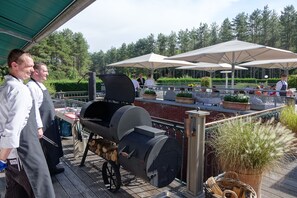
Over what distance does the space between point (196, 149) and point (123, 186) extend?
124 cm

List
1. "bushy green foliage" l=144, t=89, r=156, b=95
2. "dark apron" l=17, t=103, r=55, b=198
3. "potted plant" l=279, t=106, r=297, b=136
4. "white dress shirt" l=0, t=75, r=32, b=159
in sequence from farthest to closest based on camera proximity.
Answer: "bushy green foliage" l=144, t=89, r=156, b=95, "potted plant" l=279, t=106, r=297, b=136, "dark apron" l=17, t=103, r=55, b=198, "white dress shirt" l=0, t=75, r=32, b=159

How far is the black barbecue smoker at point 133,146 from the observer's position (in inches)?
108

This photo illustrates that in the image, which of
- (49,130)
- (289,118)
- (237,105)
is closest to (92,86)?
(49,130)

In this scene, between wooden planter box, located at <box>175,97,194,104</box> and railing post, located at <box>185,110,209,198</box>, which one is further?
wooden planter box, located at <box>175,97,194,104</box>

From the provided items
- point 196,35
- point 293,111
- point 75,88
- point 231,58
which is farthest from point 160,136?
point 196,35

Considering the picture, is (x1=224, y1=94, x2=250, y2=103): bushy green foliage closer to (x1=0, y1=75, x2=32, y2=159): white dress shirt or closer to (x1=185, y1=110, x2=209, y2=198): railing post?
(x1=185, y1=110, x2=209, y2=198): railing post

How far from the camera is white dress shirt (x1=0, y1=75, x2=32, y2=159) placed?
1.87 metres

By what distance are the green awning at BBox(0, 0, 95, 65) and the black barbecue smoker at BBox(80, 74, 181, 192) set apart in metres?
1.12

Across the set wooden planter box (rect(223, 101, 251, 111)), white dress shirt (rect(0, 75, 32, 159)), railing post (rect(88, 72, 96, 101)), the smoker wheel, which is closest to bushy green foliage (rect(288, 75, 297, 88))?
wooden planter box (rect(223, 101, 251, 111))

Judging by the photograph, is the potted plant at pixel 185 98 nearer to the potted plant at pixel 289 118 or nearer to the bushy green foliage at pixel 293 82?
the potted plant at pixel 289 118

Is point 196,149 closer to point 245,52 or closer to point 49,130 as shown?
point 49,130

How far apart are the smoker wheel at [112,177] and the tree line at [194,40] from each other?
33.7 metres

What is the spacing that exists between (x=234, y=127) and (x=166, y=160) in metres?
0.93

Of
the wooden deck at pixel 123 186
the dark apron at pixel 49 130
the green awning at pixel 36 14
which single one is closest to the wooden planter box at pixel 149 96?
the wooden deck at pixel 123 186
